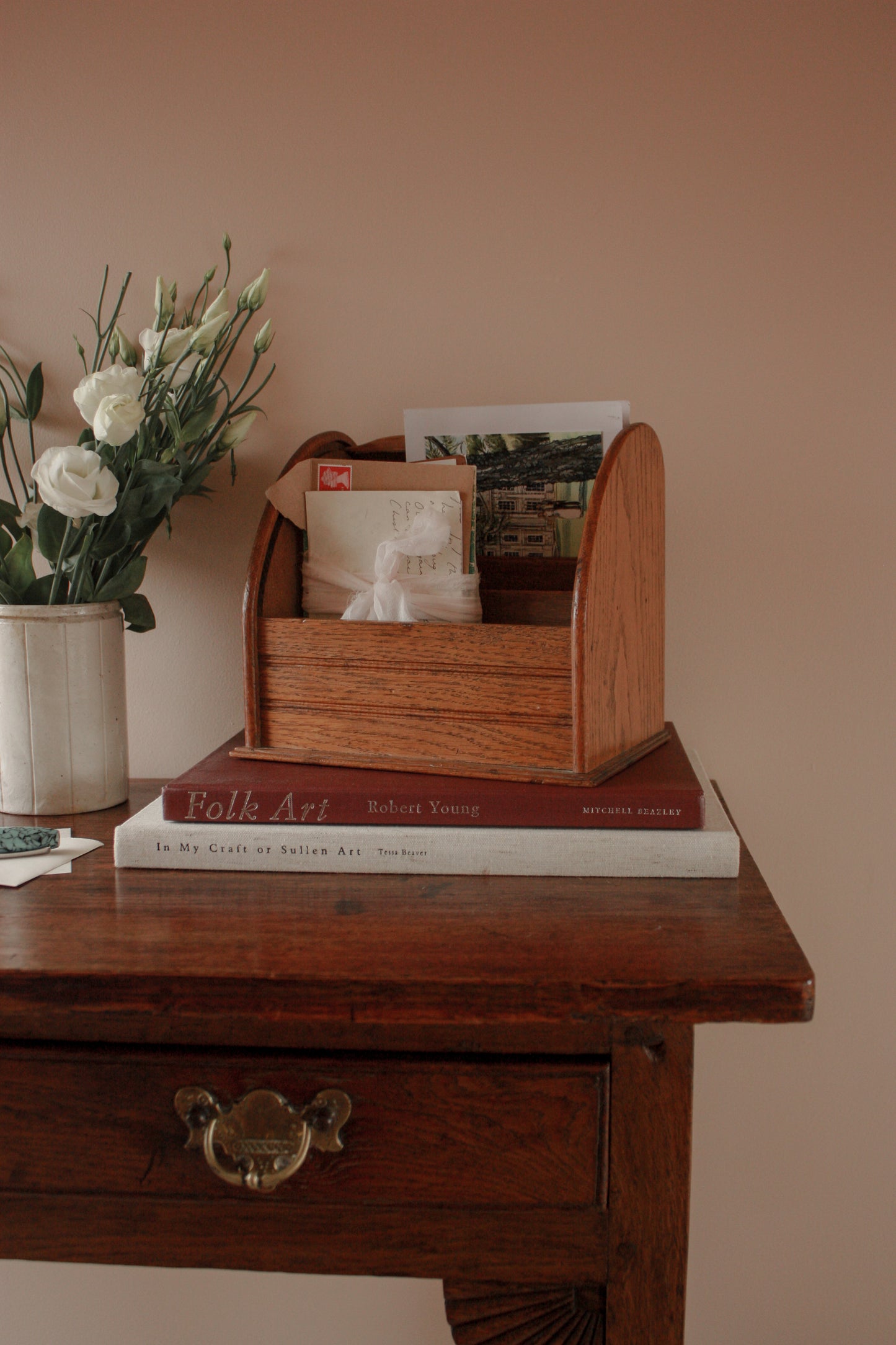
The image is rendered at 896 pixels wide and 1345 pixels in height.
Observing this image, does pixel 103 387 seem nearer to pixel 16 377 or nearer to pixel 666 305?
pixel 16 377

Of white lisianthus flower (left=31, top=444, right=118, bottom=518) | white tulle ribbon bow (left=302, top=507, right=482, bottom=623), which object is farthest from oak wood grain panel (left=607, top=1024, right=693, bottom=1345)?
white lisianthus flower (left=31, top=444, right=118, bottom=518)

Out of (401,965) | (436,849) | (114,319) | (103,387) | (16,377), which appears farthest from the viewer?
(16,377)

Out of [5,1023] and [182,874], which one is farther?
[182,874]

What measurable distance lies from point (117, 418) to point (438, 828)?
43cm

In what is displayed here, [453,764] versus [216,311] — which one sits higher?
[216,311]

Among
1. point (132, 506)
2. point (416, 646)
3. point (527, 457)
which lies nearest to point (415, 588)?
point (416, 646)

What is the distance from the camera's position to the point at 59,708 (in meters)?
0.90

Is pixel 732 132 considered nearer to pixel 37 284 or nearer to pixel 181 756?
pixel 37 284

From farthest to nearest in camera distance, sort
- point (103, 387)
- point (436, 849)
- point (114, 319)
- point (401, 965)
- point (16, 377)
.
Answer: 1. point (16, 377)
2. point (114, 319)
3. point (103, 387)
4. point (436, 849)
5. point (401, 965)

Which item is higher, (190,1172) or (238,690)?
(238,690)

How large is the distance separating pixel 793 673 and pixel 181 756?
69 cm

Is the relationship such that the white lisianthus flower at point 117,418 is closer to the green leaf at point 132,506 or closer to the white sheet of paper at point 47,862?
the green leaf at point 132,506

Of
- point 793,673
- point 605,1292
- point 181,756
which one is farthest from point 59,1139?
point 793,673

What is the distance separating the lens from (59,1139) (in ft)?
2.02
